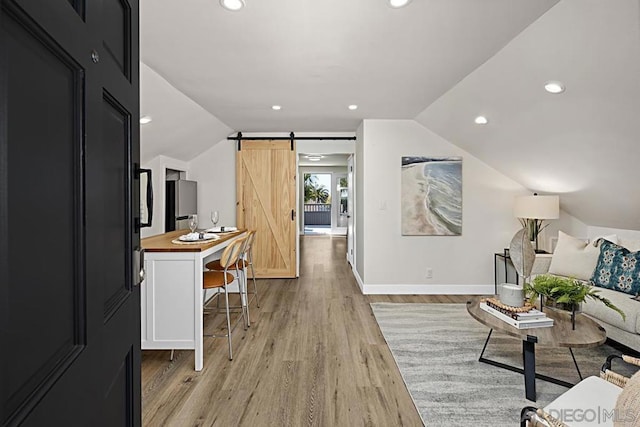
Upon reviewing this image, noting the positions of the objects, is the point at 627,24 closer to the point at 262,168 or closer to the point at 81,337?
the point at 81,337

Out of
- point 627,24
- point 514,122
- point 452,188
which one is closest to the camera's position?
point 627,24

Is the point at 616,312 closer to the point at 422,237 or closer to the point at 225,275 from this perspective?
the point at 422,237

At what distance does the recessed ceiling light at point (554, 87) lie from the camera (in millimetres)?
2439

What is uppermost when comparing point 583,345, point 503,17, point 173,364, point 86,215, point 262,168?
point 503,17

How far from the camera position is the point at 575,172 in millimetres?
3396

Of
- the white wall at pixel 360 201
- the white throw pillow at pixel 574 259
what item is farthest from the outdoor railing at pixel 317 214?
the white throw pillow at pixel 574 259

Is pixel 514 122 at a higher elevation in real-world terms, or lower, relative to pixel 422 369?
higher

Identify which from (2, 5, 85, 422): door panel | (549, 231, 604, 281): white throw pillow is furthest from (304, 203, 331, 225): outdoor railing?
(2, 5, 85, 422): door panel

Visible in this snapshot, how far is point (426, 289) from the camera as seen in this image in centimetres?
473

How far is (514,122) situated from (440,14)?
1.67m

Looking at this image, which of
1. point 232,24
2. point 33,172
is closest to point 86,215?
point 33,172

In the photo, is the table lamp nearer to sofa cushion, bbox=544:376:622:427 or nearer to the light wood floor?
the light wood floor

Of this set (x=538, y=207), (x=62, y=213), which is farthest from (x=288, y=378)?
(x=538, y=207)

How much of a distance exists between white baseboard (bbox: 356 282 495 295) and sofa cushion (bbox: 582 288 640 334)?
1.75 m
